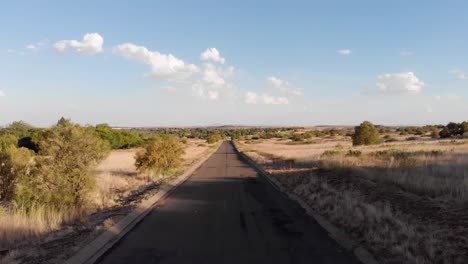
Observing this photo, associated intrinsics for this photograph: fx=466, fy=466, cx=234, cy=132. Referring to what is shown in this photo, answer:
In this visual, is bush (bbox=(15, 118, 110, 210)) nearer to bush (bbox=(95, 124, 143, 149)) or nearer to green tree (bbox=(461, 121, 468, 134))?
bush (bbox=(95, 124, 143, 149))

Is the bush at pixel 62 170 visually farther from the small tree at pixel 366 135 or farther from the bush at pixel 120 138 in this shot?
the bush at pixel 120 138

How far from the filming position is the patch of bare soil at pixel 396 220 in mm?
8062

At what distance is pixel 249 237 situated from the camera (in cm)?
1018

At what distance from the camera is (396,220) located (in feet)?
33.3

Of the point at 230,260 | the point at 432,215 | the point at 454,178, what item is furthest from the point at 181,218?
the point at 454,178

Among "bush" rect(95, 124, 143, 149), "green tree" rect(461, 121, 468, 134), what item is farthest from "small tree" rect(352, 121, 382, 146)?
"bush" rect(95, 124, 143, 149)

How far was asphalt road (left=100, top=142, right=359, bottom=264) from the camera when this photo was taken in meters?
8.38

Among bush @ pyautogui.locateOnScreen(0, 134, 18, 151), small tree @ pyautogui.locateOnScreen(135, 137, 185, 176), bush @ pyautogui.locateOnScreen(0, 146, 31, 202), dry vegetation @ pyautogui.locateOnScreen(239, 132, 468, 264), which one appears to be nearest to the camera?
dry vegetation @ pyautogui.locateOnScreen(239, 132, 468, 264)

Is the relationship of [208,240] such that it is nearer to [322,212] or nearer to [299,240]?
[299,240]

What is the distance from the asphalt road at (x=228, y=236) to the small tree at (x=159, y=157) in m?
18.2

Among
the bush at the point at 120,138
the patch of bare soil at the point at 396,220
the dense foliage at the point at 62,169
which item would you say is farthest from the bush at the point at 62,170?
the bush at the point at 120,138

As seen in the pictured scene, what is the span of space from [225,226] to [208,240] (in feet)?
5.67

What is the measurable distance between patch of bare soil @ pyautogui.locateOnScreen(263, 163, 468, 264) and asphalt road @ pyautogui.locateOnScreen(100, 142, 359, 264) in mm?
726

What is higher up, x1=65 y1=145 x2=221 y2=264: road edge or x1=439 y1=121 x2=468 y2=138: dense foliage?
x1=439 y1=121 x2=468 y2=138: dense foliage
